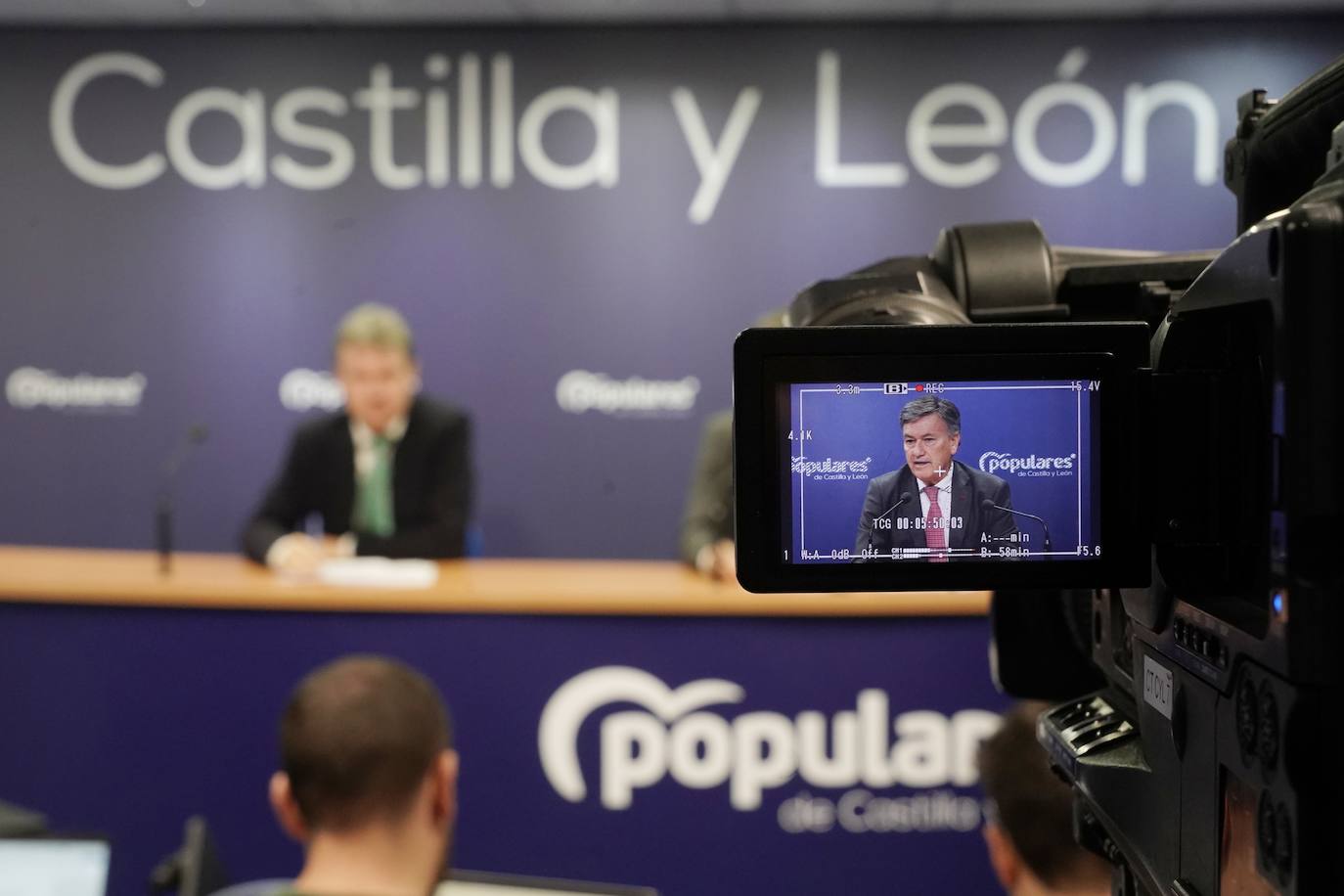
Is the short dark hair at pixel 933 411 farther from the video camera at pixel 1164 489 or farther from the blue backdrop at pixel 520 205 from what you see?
the blue backdrop at pixel 520 205

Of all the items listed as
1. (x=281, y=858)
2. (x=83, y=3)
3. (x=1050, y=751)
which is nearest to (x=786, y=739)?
(x=281, y=858)

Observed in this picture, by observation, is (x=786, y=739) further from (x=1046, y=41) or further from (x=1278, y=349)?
(x=1046, y=41)

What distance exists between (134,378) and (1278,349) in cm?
502

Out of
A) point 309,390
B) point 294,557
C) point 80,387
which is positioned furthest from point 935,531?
point 80,387

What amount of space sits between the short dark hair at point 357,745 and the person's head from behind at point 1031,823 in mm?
832

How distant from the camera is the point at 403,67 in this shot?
4754mm

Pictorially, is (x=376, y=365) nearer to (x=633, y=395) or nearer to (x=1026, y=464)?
(x=633, y=395)

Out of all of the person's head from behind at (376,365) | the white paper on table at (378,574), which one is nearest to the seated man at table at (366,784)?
the white paper on table at (378,574)

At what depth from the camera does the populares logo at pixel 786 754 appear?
3.00 metres

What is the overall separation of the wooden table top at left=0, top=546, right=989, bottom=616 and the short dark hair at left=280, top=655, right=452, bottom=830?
1051 millimetres

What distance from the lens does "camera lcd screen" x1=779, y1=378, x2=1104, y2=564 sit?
0.76 metres

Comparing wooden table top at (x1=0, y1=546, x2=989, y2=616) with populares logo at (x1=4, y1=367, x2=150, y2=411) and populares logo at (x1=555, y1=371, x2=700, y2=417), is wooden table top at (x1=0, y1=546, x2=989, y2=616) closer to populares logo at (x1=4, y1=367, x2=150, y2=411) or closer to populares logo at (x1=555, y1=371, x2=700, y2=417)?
populares logo at (x1=555, y1=371, x2=700, y2=417)

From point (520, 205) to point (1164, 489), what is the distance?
4303 mm

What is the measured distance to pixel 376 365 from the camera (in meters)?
4.08
